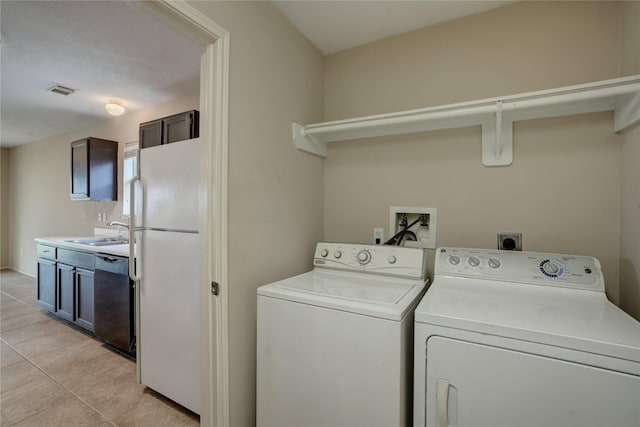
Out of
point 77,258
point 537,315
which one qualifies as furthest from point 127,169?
point 537,315

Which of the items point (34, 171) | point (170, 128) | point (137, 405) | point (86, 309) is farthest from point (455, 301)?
point (34, 171)

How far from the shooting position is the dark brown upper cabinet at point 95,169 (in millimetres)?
3359

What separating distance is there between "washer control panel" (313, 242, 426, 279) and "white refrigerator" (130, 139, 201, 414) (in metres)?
0.76

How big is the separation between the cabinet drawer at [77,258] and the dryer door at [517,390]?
117 inches

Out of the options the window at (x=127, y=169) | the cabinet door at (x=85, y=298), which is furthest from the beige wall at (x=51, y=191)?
the cabinet door at (x=85, y=298)

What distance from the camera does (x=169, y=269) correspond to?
1.70m

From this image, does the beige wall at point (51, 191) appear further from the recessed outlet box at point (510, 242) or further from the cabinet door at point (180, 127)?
the recessed outlet box at point (510, 242)

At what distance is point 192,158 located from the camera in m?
1.59

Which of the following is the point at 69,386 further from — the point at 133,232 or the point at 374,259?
the point at 374,259

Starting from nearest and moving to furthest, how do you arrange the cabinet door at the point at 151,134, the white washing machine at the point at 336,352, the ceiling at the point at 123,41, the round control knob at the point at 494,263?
the white washing machine at the point at 336,352 → the round control knob at the point at 494,263 → the ceiling at the point at 123,41 → the cabinet door at the point at 151,134

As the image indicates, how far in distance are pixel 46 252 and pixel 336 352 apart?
384 cm

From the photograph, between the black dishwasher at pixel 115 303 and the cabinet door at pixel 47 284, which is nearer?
the black dishwasher at pixel 115 303

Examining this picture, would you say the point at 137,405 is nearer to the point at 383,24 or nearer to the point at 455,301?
the point at 455,301

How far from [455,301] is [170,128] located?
97.1 inches
